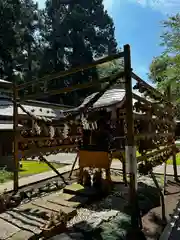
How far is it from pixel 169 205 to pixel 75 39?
2951cm

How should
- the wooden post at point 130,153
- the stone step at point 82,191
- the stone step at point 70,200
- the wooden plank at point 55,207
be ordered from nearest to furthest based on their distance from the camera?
the wooden post at point 130,153, the wooden plank at point 55,207, the stone step at point 70,200, the stone step at point 82,191

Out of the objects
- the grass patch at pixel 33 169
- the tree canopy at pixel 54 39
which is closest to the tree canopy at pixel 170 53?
the grass patch at pixel 33 169

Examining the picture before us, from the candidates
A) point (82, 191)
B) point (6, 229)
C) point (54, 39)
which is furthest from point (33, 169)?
point (54, 39)

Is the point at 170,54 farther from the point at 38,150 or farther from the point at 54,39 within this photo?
the point at 54,39

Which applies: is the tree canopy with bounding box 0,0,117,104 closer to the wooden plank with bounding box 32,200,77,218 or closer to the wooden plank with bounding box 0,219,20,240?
the wooden plank with bounding box 32,200,77,218

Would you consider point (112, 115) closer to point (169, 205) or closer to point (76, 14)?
point (169, 205)

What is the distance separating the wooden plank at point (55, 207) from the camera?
432 cm

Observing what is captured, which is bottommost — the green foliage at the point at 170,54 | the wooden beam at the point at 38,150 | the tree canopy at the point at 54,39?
the wooden beam at the point at 38,150

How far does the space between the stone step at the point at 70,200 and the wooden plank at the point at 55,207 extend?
163 mm

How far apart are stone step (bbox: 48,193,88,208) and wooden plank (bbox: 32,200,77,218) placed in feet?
0.53

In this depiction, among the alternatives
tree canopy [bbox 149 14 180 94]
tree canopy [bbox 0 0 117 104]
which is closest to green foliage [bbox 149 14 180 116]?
tree canopy [bbox 149 14 180 94]

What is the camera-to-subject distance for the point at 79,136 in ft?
24.3

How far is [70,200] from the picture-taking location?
5.20 m

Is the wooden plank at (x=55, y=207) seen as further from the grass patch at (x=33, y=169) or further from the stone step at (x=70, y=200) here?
the grass patch at (x=33, y=169)
